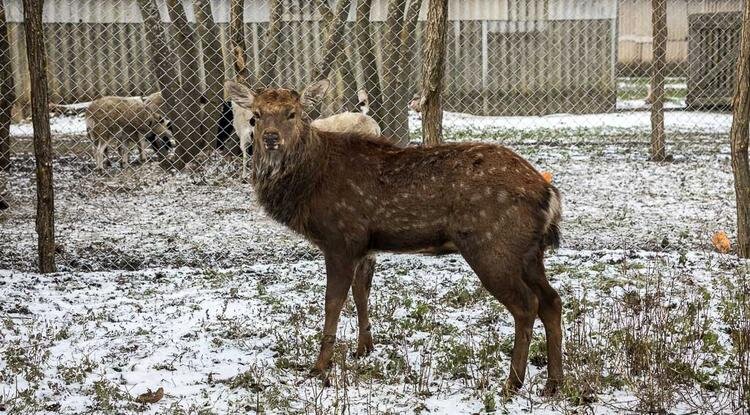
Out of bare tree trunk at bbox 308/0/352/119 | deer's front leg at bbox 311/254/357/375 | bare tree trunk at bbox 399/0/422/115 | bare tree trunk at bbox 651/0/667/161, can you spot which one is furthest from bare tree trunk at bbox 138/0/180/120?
deer's front leg at bbox 311/254/357/375

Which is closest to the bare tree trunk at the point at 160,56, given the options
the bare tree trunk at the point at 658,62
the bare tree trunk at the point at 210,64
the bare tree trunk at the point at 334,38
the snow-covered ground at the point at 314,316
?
the bare tree trunk at the point at 210,64

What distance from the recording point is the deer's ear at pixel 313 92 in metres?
5.96

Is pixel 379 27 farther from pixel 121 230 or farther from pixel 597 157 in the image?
pixel 121 230

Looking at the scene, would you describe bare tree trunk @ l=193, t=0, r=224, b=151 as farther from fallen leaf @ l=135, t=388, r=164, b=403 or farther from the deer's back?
fallen leaf @ l=135, t=388, r=164, b=403

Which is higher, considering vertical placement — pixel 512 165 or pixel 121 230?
pixel 512 165

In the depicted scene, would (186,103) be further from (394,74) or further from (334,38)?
(394,74)

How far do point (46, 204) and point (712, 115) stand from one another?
15.7m

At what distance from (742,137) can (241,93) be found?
419 cm

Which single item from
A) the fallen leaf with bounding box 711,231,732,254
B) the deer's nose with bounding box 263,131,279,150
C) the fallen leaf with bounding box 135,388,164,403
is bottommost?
the fallen leaf with bounding box 711,231,732,254

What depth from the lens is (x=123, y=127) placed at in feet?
46.9

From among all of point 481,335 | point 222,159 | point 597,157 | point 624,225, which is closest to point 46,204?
point 481,335

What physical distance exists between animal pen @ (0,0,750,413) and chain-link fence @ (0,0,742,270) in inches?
1.9

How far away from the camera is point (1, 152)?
11953 mm

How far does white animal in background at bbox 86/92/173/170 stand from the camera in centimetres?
1394
